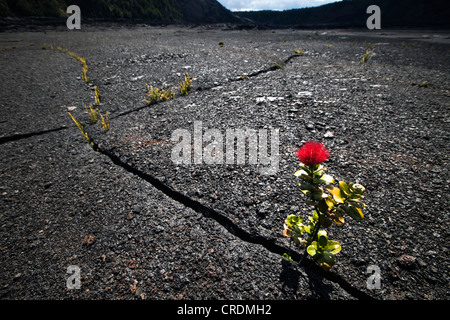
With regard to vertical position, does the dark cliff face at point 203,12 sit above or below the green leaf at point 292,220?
above

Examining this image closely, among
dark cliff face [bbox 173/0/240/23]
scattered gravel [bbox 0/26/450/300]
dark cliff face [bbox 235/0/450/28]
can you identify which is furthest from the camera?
dark cliff face [bbox 173/0/240/23]

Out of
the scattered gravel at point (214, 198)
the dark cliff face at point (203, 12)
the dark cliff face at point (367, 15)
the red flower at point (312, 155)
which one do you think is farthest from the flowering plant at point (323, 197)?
the dark cliff face at point (203, 12)

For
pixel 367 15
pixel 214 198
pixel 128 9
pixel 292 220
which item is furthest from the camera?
pixel 367 15

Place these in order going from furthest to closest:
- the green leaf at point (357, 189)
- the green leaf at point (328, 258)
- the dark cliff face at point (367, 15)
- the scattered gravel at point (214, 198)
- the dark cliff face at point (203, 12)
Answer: the dark cliff face at point (203, 12), the dark cliff face at point (367, 15), the scattered gravel at point (214, 198), the green leaf at point (328, 258), the green leaf at point (357, 189)

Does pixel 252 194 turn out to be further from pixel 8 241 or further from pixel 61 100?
pixel 61 100

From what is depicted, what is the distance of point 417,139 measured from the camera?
2166mm

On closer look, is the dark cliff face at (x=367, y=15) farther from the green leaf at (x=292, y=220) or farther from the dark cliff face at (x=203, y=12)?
the green leaf at (x=292, y=220)

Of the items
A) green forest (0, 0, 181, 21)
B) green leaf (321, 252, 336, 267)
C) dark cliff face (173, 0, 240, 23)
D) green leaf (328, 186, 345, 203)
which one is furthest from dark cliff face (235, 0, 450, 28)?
green leaf (321, 252, 336, 267)

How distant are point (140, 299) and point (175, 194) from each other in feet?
2.55

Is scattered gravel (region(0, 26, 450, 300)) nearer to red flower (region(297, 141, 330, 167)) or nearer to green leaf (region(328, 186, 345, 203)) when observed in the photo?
green leaf (region(328, 186, 345, 203))

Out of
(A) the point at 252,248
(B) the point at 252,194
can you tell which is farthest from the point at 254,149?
(A) the point at 252,248

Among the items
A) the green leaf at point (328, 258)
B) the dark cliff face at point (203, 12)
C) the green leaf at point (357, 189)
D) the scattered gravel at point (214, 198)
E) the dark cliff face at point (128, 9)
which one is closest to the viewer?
the green leaf at point (357, 189)

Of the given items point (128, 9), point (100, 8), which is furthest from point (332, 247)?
point (128, 9)

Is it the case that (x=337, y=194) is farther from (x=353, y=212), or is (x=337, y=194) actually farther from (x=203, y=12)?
(x=203, y=12)
